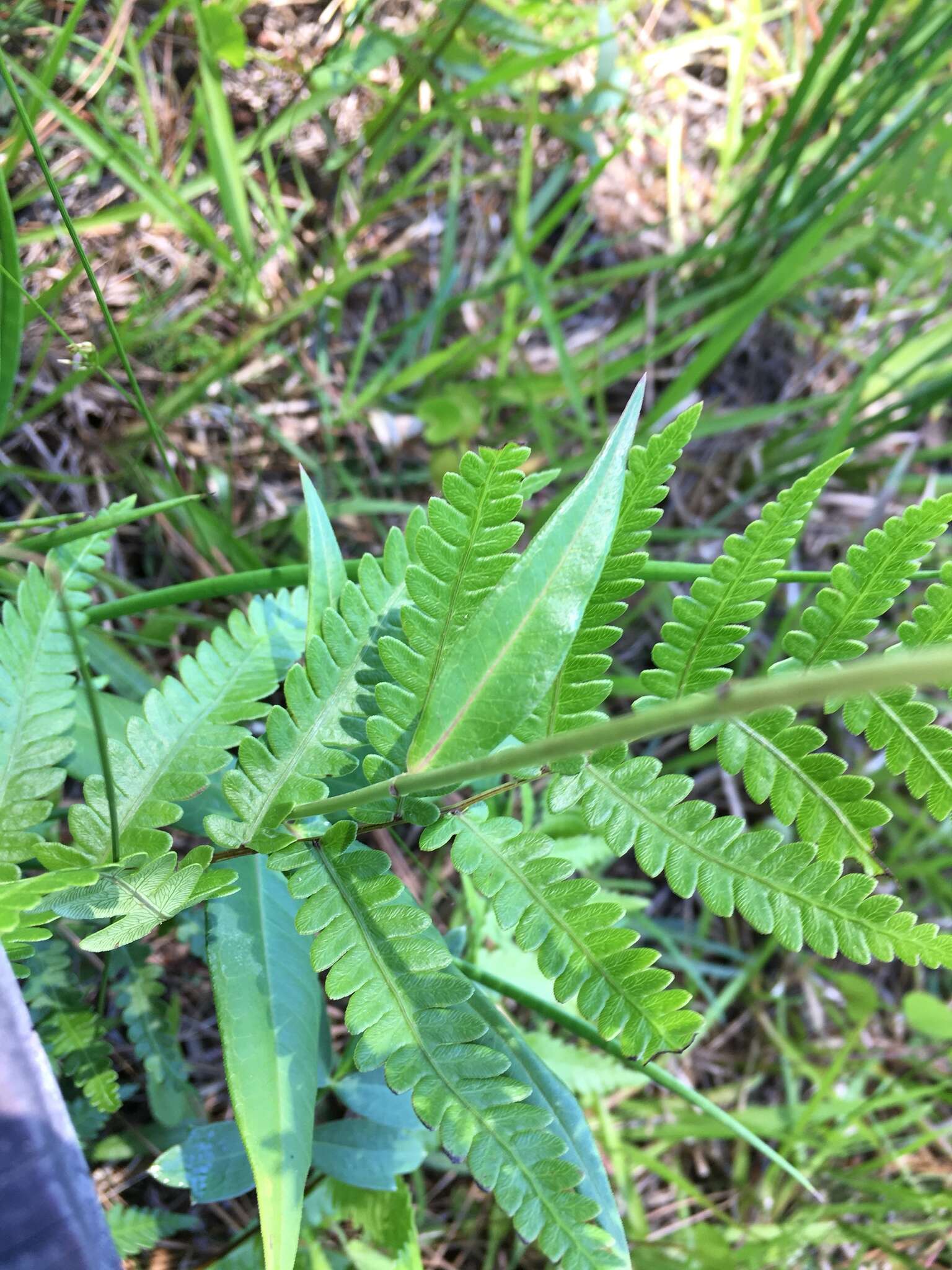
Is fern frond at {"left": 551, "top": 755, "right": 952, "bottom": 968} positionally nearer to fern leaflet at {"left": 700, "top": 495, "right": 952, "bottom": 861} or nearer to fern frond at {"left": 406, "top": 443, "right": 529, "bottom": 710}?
fern leaflet at {"left": 700, "top": 495, "right": 952, "bottom": 861}

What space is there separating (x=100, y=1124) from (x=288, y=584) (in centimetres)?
72

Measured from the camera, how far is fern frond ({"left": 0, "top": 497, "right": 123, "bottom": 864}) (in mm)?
817

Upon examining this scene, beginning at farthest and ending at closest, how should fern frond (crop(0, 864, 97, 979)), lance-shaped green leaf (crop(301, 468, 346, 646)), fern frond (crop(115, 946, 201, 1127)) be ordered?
fern frond (crop(115, 946, 201, 1127)) → lance-shaped green leaf (crop(301, 468, 346, 646)) → fern frond (crop(0, 864, 97, 979))

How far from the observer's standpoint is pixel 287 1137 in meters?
0.76

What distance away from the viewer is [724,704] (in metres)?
0.38

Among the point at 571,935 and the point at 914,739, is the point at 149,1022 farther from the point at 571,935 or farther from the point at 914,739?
the point at 914,739

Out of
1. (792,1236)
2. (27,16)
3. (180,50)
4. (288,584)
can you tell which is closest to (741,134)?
(180,50)

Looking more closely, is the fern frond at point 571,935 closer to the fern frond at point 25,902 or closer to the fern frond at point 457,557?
the fern frond at point 457,557

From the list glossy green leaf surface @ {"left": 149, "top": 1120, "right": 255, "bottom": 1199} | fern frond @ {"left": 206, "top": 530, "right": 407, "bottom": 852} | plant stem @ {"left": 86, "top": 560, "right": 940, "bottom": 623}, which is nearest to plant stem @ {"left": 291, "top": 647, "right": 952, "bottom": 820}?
fern frond @ {"left": 206, "top": 530, "right": 407, "bottom": 852}

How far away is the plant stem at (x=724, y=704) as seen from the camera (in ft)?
1.07

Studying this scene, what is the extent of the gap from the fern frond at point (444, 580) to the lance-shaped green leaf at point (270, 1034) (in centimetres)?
22

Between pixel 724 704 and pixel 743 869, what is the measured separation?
417mm

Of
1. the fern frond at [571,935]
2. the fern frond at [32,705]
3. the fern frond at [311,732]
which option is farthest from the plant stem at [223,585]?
the fern frond at [571,935]

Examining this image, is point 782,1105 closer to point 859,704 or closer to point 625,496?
point 859,704
